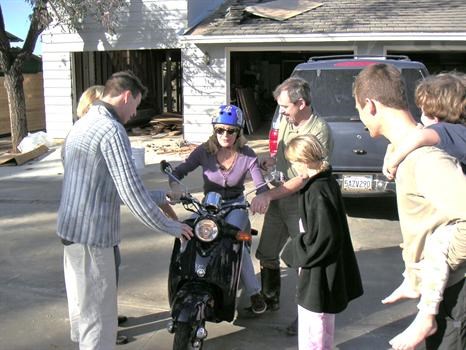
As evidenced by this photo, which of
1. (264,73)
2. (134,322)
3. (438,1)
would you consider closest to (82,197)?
(134,322)

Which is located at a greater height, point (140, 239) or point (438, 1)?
point (438, 1)

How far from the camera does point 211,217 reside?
3514mm

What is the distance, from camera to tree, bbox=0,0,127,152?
1223 cm

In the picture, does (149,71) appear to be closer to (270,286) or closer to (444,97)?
(270,286)

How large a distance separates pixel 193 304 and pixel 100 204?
0.84 meters

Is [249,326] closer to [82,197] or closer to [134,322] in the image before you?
[134,322]

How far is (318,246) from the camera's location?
3.09 m

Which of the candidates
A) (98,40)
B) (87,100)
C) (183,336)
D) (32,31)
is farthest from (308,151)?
(98,40)

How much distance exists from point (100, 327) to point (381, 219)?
486 centimetres

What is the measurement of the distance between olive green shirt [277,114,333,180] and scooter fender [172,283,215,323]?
119 centimetres

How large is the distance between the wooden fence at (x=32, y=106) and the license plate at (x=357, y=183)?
532 inches

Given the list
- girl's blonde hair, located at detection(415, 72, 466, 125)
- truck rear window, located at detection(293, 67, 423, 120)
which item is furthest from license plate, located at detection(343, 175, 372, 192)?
girl's blonde hair, located at detection(415, 72, 466, 125)

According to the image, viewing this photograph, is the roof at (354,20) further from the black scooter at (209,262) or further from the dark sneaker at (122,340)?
the dark sneaker at (122,340)

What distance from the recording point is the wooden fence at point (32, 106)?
56.1 feet
